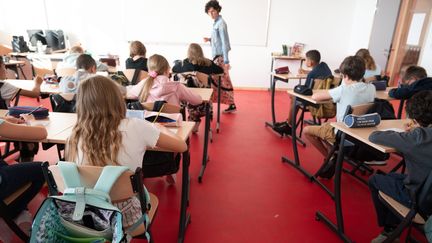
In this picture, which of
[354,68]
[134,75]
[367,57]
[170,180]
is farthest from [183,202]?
[367,57]

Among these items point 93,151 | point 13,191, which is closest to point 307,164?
point 93,151

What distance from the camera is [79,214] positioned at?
42.9 inches

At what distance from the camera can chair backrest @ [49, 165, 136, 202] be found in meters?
1.14

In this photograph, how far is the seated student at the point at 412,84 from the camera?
2728mm

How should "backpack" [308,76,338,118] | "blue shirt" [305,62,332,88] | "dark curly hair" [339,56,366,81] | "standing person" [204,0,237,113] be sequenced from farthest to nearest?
"standing person" [204,0,237,113] → "blue shirt" [305,62,332,88] → "backpack" [308,76,338,118] → "dark curly hair" [339,56,366,81]

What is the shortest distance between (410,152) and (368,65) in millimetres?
2531

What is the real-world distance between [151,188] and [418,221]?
1913 millimetres

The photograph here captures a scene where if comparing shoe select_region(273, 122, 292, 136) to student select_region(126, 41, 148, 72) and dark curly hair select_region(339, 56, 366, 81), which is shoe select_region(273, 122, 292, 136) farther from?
student select_region(126, 41, 148, 72)

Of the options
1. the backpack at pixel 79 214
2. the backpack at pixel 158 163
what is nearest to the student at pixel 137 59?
the backpack at pixel 158 163

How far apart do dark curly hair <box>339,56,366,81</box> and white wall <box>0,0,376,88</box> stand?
414 centimetres

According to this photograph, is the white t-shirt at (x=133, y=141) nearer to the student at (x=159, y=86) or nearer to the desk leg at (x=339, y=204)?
the student at (x=159, y=86)

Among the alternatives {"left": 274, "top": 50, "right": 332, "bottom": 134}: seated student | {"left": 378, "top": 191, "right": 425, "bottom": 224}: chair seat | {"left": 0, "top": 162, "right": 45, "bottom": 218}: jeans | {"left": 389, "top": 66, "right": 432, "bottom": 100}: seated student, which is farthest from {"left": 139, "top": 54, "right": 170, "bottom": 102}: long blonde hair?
{"left": 389, "top": 66, "right": 432, "bottom": 100}: seated student

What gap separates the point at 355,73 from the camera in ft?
7.91

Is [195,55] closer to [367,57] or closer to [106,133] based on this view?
[367,57]
